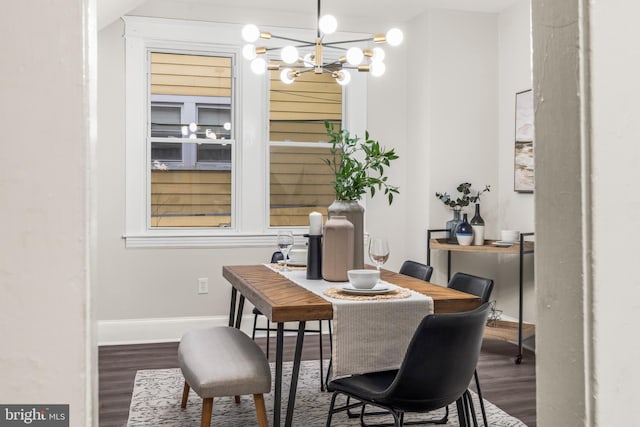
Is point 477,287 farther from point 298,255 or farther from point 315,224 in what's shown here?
point 298,255

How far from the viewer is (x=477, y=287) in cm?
290

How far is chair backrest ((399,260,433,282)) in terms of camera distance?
11.2ft

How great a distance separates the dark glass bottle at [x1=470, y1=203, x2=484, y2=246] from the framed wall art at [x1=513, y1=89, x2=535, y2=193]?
403 millimetres

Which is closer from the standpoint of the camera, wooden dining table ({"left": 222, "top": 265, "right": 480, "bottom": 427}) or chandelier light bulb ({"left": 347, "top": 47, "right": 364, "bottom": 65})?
wooden dining table ({"left": 222, "top": 265, "right": 480, "bottom": 427})

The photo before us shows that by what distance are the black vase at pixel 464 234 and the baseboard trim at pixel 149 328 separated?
1.80 meters

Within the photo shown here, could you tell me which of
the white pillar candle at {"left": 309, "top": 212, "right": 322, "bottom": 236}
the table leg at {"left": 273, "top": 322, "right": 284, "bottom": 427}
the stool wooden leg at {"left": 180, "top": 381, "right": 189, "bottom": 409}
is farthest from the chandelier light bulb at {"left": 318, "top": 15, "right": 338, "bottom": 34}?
the stool wooden leg at {"left": 180, "top": 381, "right": 189, "bottom": 409}

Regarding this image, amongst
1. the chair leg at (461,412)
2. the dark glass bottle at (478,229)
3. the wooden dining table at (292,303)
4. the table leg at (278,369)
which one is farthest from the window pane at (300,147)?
the chair leg at (461,412)

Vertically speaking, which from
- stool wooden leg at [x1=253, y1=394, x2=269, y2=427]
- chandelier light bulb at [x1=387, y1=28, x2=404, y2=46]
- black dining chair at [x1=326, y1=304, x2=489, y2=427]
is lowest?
stool wooden leg at [x1=253, y1=394, x2=269, y2=427]

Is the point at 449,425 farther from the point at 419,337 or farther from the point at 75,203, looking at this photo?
the point at 75,203

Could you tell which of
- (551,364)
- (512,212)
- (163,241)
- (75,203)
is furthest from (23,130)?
(512,212)

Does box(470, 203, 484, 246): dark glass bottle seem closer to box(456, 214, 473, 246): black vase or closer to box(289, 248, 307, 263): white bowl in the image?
box(456, 214, 473, 246): black vase

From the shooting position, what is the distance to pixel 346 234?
2.90 meters

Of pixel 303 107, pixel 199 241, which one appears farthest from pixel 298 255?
pixel 303 107

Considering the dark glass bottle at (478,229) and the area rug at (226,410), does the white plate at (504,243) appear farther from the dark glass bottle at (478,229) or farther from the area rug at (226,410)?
the area rug at (226,410)
